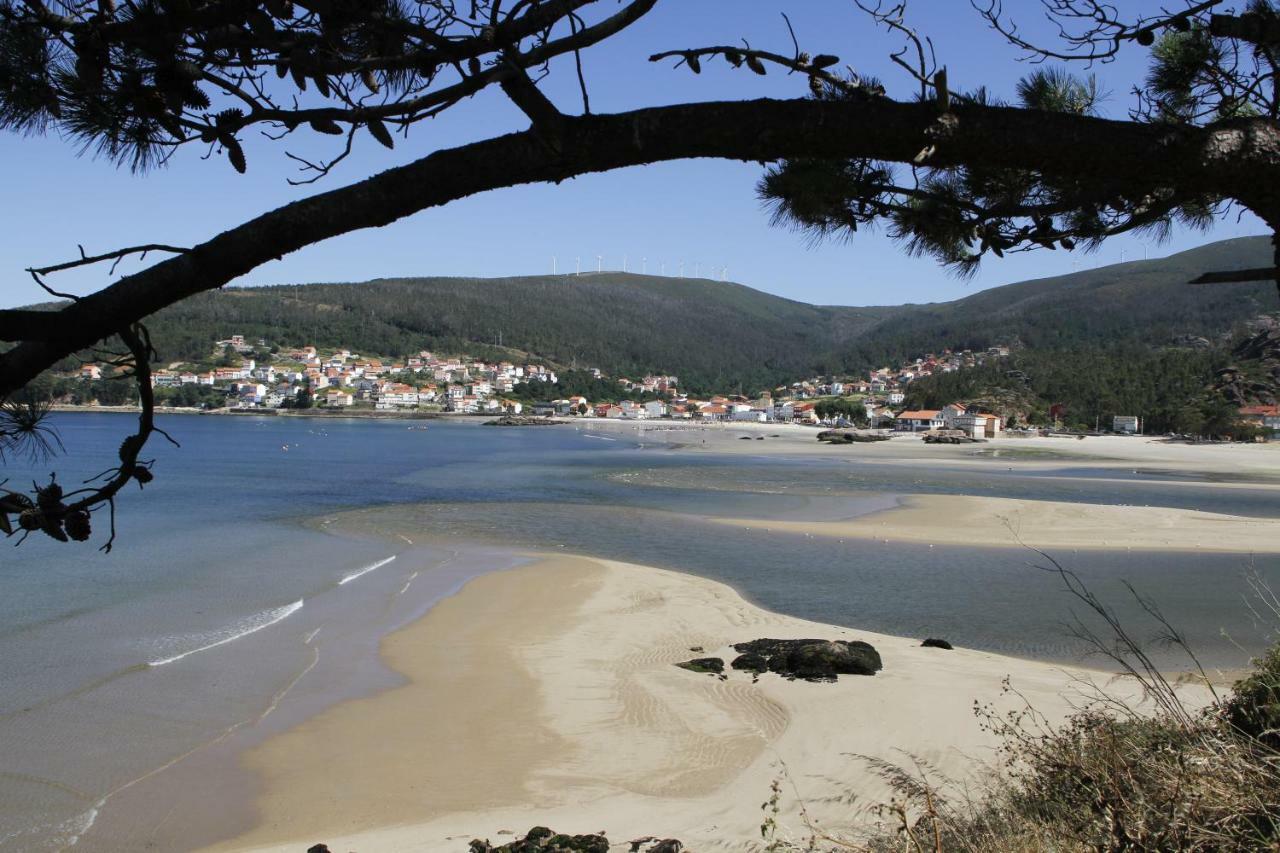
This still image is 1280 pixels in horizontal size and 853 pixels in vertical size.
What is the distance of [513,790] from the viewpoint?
7008 millimetres

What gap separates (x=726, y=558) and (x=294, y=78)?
1632 cm

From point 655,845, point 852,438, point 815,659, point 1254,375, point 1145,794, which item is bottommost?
point 852,438

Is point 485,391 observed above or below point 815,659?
above

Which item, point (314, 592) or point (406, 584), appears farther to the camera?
point (406, 584)

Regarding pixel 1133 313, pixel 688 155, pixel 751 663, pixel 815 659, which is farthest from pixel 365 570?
pixel 1133 313

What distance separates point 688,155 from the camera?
2.01 m

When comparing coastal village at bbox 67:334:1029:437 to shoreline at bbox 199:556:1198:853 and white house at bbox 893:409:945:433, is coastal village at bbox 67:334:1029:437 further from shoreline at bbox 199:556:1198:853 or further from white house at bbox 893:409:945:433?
shoreline at bbox 199:556:1198:853

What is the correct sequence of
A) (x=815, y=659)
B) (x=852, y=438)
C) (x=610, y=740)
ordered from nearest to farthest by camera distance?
(x=610, y=740) → (x=815, y=659) → (x=852, y=438)

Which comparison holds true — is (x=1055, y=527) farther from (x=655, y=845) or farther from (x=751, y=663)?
(x=655, y=845)

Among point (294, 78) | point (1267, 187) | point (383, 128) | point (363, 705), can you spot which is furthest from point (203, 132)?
point (363, 705)

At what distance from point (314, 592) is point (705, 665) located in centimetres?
747

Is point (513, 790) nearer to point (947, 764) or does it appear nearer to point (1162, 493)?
point (947, 764)

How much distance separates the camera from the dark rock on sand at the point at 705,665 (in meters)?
9.88

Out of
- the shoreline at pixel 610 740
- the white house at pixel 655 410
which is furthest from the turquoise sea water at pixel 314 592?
the white house at pixel 655 410
